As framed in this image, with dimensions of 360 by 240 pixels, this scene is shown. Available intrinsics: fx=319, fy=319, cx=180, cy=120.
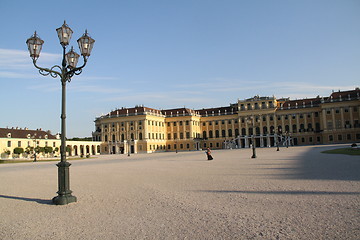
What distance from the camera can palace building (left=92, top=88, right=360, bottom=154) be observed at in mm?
74688

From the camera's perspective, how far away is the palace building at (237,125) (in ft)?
245

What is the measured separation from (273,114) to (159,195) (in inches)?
3027

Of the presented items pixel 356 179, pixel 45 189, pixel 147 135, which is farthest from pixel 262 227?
pixel 147 135

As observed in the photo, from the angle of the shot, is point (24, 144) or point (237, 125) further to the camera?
point (237, 125)

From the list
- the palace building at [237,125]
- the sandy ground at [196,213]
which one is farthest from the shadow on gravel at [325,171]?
the palace building at [237,125]

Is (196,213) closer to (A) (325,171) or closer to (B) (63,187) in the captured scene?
(B) (63,187)

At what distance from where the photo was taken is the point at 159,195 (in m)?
9.62

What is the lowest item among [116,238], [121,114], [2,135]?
[116,238]

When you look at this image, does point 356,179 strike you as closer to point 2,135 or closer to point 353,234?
point 353,234

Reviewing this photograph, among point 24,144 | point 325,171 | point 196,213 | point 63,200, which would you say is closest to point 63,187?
point 63,200

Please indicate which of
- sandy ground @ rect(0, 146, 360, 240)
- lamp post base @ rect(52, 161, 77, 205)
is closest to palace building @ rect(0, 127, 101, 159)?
lamp post base @ rect(52, 161, 77, 205)

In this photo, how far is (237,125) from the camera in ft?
286

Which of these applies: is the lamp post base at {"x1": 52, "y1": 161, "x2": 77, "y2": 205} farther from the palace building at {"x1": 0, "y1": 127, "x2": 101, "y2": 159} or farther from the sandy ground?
the palace building at {"x1": 0, "y1": 127, "x2": 101, "y2": 159}

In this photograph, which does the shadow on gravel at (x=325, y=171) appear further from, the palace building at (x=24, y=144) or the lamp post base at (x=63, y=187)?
the palace building at (x=24, y=144)
